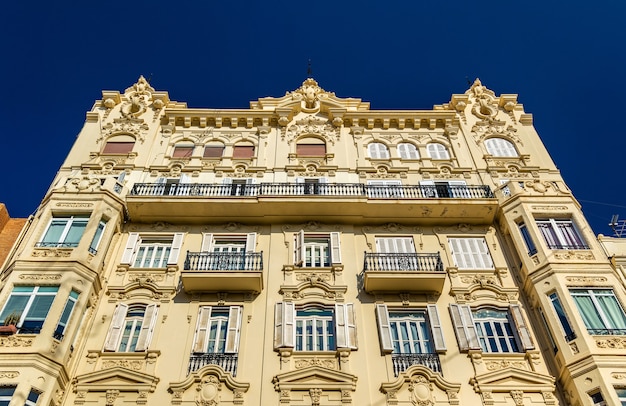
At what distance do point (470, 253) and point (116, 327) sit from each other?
12.2m

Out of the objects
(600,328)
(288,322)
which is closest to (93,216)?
(288,322)

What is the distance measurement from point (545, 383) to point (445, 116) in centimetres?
1399

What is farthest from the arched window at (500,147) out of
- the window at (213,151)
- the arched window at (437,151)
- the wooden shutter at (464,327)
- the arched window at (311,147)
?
the window at (213,151)

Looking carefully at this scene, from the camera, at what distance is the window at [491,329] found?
16.0 m

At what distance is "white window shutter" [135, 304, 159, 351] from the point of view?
51.6 ft

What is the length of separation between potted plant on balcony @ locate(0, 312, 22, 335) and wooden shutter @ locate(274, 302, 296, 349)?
7285mm

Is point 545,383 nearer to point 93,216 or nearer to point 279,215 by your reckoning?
point 279,215

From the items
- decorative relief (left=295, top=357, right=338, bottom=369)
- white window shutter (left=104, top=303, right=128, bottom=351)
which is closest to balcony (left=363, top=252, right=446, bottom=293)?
decorative relief (left=295, top=357, right=338, bottom=369)

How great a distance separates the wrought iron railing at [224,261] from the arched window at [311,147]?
7.27 metres

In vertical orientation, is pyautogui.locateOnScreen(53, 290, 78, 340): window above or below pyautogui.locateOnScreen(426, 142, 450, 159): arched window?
below

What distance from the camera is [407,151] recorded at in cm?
2438

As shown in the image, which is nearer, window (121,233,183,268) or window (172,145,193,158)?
window (121,233,183,268)

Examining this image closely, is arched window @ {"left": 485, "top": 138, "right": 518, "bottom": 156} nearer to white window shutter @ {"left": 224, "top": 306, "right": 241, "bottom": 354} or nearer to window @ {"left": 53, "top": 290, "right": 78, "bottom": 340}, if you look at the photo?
white window shutter @ {"left": 224, "top": 306, "right": 241, "bottom": 354}

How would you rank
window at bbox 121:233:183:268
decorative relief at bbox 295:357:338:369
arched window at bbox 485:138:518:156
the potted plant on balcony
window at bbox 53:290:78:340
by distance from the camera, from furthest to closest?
1. arched window at bbox 485:138:518:156
2. window at bbox 121:233:183:268
3. decorative relief at bbox 295:357:338:369
4. window at bbox 53:290:78:340
5. the potted plant on balcony
